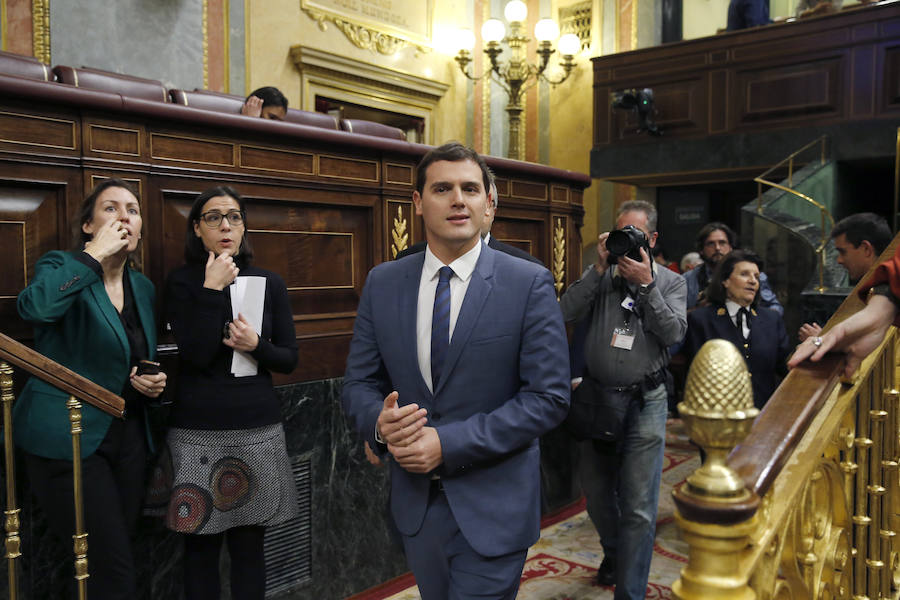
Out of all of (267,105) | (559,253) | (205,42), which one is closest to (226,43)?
(205,42)

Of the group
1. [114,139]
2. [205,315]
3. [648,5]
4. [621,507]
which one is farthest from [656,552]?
[648,5]

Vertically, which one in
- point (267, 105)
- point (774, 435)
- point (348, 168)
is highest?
point (267, 105)

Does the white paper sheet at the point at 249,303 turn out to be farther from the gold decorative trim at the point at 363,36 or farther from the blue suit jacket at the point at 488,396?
the gold decorative trim at the point at 363,36

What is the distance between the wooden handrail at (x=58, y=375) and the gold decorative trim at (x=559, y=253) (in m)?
2.51

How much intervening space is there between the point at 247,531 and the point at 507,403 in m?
1.09

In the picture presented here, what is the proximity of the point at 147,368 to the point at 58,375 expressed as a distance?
34cm

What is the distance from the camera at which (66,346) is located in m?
2.01

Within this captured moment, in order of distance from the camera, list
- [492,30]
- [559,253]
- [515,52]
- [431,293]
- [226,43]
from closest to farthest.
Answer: [431,293]
[559,253]
[226,43]
[492,30]
[515,52]

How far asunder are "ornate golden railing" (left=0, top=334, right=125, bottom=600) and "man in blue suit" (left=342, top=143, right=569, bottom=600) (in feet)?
2.06

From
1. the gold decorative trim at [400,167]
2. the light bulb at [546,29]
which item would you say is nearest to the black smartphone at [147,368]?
the gold decorative trim at [400,167]

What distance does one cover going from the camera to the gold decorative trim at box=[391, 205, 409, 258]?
3.13 m

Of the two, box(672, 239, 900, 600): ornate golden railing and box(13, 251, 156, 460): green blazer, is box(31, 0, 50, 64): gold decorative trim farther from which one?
box(672, 239, 900, 600): ornate golden railing

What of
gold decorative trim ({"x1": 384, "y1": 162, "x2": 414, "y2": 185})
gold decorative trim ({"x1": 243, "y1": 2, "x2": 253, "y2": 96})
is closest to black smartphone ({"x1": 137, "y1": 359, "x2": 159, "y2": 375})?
gold decorative trim ({"x1": 384, "y1": 162, "x2": 414, "y2": 185})

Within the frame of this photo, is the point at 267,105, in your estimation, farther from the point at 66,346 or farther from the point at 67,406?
the point at 67,406
